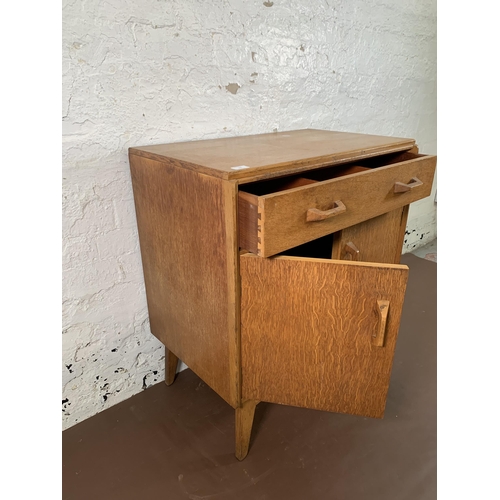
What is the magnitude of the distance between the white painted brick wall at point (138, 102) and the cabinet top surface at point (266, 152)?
0.10m

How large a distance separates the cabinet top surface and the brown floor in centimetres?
76

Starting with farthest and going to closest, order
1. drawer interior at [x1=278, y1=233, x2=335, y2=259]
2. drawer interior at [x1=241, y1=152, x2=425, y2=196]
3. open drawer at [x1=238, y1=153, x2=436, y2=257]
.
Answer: drawer interior at [x1=278, y1=233, x2=335, y2=259]
drawer interior at [x1=241, y1=152, x2=425, y2=196]
open drawer at [x1=238, y1=153, x2=436, y2=257]

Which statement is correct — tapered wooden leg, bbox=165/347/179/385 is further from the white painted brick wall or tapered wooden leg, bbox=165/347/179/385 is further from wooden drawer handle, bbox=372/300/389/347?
wooden drawer handle, bbox=372/300/389/347

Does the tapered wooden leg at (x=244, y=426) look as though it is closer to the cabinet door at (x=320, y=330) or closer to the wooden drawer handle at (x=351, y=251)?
the cabinet door at (x=320, y=330)

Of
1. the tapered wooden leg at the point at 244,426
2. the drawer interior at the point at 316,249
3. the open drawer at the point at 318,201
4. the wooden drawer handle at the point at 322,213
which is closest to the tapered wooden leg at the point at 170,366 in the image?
the tapered wooden leg at the point at 244,426

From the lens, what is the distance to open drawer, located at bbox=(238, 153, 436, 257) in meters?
0.76

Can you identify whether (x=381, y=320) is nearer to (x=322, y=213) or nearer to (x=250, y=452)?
(x=322, y=213)

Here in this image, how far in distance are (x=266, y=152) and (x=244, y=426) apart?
700 mm

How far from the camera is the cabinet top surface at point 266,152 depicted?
2.69 ft

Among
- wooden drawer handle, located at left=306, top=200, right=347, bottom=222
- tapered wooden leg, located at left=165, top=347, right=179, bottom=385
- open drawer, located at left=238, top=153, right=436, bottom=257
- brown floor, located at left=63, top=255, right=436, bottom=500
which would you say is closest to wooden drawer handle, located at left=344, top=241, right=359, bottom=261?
open drawer, located at left=238, top=153, right=436, bottom=257

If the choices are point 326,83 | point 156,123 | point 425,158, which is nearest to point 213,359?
point 156,123

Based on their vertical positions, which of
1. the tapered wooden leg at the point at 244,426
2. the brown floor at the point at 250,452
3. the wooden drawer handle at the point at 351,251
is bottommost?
the brown floor at the point at 250,452

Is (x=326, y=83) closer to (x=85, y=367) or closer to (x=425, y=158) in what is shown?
(x=425, y=158)

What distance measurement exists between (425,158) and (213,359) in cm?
79
